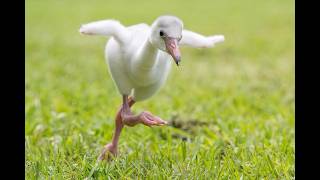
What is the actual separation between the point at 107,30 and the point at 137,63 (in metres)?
0.23

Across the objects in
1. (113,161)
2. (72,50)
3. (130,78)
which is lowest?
(72,50)

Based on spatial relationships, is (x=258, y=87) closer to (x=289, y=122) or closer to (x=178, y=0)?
(x=289, y=122)

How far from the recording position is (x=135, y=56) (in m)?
3.07

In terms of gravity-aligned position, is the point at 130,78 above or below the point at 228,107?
above

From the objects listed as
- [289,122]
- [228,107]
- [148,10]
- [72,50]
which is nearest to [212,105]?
[228,107]

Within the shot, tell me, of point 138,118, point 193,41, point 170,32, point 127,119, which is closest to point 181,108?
point 193,41

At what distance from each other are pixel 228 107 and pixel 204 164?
2.29m

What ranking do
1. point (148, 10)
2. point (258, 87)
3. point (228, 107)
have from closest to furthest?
point (228, 107) < point (258, 87) < point (148, 10)

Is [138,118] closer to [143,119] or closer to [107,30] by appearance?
[143,119]

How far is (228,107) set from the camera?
18.0ft

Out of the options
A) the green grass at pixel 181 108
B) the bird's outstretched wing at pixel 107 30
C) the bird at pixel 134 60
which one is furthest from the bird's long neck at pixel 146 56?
the green grass at pixel 181 108

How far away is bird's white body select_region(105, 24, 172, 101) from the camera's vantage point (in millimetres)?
3035

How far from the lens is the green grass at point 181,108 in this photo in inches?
127
